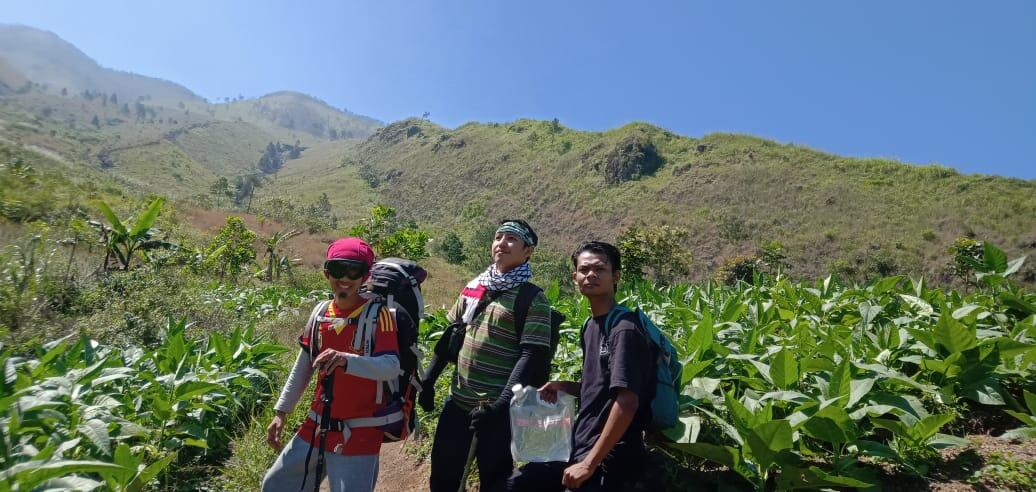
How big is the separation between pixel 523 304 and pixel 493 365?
0.31 meters

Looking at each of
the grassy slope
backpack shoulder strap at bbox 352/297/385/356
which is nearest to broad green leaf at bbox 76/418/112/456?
backpack shoulder strap at bbox 352/297/385/356

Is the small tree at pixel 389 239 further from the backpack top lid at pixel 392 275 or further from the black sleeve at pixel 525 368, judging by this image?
the black sleeve at pixel 525 368

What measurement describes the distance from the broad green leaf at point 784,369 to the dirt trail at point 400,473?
215 centimetres

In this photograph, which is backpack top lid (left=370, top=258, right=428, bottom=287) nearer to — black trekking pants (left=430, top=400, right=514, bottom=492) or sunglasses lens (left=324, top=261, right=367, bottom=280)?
sunglasses lens (left=324, top=261, right=367, bottom=280)

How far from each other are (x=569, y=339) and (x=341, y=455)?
2.06 m

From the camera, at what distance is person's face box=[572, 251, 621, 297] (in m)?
1.86

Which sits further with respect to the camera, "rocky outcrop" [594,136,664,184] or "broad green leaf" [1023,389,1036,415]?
"rocky outcrop" [594,136,664,184]

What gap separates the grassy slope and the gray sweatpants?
3176cm

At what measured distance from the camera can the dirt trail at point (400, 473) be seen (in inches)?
123

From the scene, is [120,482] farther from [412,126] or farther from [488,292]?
[412,126]

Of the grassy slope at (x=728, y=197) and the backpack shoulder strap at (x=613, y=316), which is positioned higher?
the grassy slope at (x=728, y=197)

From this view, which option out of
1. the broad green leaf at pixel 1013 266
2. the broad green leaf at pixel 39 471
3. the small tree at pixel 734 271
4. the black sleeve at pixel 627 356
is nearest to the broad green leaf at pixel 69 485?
the broad green leaf at pixel 39 471

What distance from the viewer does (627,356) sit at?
1635 millimetres

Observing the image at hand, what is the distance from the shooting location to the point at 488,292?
2281 mm
